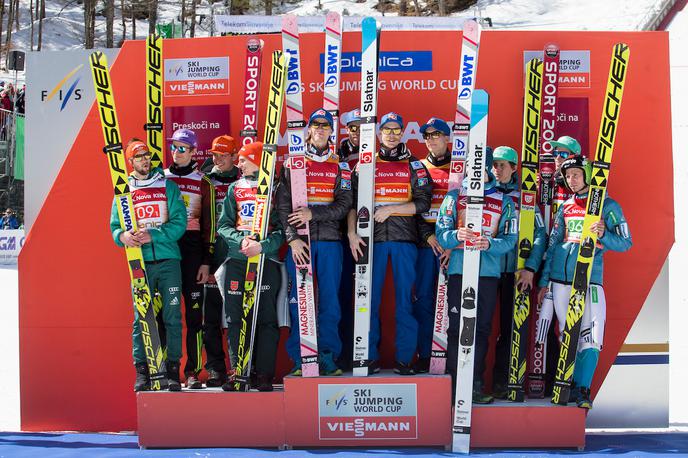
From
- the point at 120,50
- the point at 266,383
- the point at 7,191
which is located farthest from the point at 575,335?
the point at 7,191

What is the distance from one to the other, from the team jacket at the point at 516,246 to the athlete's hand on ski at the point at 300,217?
110cm

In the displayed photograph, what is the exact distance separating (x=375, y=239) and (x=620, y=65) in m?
1.67

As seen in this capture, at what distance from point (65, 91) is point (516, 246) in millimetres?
3146

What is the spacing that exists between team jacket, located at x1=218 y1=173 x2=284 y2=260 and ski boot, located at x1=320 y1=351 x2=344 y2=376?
65cm

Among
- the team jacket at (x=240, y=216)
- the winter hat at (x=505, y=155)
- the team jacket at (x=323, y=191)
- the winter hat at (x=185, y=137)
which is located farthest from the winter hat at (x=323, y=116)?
the winter hat at (x=505, y=155)

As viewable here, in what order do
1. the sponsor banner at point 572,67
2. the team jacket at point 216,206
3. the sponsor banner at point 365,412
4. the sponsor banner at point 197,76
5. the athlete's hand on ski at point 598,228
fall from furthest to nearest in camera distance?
the sponsor banner at point 197,76
the sponsor banner at point 572,67
the team jacket at point 216,206
the sponsor banner at point 365,412
the athlete's hand on ski at point 598,228

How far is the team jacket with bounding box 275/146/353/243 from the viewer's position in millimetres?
4773

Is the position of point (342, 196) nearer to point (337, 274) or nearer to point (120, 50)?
point (337, 274)

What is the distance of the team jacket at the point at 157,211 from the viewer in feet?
15.9

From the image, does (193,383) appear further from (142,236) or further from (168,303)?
(142,236)

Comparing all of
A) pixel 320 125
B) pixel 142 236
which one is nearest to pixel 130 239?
pixel 142 236

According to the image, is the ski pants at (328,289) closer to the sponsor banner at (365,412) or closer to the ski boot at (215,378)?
the sponsor banner at (365,412)

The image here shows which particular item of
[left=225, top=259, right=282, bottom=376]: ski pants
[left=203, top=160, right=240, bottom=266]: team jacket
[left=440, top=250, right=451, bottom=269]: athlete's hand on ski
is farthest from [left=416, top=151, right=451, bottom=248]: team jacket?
[left=203, top=160, right=240, bottom=266]: team jacket

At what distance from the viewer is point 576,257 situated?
470 cm
